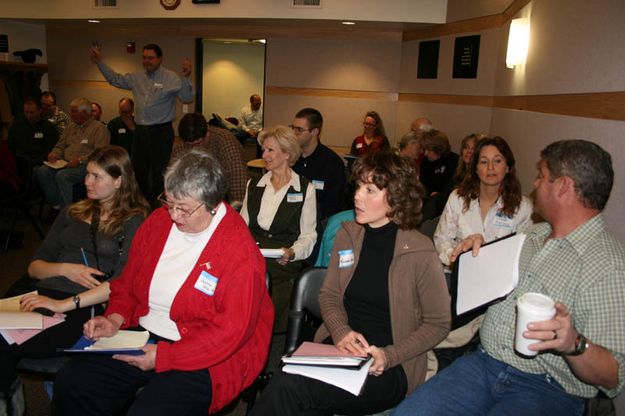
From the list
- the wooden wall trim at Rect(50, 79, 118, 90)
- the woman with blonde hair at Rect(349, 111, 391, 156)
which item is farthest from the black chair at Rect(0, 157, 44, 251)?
the wooden wall trim at Rect(50, 79, 118, 90)

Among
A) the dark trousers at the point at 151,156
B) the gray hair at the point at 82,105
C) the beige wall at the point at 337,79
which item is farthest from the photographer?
the beige wall at the point at 337,79

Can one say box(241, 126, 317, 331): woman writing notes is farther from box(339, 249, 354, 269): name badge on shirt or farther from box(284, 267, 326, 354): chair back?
box(339, 249, 354, 269): name badge on shirt

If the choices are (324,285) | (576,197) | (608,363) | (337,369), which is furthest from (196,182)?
(608,363)

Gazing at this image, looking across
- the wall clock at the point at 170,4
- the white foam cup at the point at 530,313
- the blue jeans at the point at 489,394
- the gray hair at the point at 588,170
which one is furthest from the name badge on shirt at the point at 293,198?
the wall clock at the point at 170,4

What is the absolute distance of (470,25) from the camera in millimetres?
5934

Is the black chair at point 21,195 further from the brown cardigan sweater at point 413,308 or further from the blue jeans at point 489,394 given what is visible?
the blue jeans at point 489,394

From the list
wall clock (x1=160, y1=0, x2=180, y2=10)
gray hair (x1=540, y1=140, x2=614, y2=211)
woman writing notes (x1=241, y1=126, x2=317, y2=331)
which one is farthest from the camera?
wall clock (x1=160, y1=0, x2=180, y2=10)

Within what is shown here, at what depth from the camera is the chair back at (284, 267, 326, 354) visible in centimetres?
224

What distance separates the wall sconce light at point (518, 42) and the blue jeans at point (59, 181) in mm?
4992

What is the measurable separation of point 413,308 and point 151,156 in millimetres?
4679

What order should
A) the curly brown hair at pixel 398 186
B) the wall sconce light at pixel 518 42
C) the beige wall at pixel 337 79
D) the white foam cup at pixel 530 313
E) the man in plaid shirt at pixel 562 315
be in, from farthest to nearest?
1. the beige wall at pixel 337 79
2. the wall sconce light at pixel 518 42
3. the curly brown hair at pixel 398 186
4. the man in plaid shirt at pixel 562 315
5. the white foam cup at pixel 530 313

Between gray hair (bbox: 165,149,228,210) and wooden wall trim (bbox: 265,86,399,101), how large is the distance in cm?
689

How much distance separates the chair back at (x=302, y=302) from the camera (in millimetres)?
2242

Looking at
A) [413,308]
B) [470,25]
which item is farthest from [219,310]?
[470,25]
